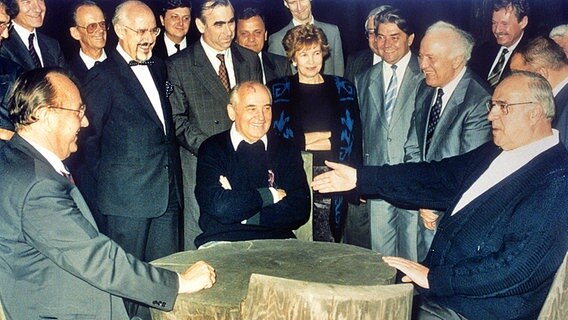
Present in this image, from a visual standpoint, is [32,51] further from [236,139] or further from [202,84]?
[236,139]

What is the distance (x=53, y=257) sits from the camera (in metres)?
2.51

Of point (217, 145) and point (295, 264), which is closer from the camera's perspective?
point (295, 264)

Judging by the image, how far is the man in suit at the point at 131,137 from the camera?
452cm

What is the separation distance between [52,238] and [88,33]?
3.78 metres

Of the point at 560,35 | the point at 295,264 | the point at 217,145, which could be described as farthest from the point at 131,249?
the point at 560,35

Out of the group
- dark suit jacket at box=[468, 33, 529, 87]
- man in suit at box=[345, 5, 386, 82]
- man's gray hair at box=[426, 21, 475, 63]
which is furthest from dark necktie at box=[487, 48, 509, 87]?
man's gray hair at box=[426, 21, 475, 63]

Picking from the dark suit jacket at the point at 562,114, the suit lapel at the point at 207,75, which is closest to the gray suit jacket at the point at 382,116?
the dark suit jacket at the point at 562,114

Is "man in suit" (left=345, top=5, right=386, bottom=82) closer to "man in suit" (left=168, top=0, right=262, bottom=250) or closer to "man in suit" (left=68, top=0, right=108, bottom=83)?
"man in suit" (left=168, top=0, right=262, bottom=250)

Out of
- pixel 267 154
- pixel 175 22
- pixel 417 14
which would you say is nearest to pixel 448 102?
pixel 267 154

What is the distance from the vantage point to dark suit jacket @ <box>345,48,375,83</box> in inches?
244

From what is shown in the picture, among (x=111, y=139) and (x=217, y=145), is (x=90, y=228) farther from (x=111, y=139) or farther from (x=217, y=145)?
(x=111, y=139)

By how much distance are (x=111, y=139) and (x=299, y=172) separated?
4.49ft

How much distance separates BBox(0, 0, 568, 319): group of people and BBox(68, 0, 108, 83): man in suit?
18mm

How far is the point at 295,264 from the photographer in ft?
10.8
